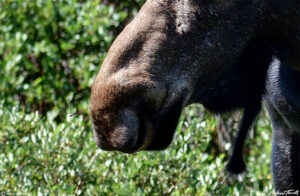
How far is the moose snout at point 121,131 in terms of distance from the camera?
2246 millimetres

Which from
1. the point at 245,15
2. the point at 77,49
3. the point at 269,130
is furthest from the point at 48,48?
the point at 245,15

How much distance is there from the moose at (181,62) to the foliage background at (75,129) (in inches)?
13.4

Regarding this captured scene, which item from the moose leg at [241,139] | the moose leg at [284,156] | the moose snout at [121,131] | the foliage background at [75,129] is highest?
the moose snout at [121,131]

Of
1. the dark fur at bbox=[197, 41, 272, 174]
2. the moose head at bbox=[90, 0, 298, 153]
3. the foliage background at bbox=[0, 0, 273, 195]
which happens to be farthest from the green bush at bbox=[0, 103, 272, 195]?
the moose head at bbox=[90, 0, 298, 153]

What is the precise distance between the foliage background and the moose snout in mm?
757

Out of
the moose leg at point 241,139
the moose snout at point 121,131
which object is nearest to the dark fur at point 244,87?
the moose leg at point 241,139

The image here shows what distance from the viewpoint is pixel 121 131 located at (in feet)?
7.37

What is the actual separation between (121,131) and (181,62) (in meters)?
0.34

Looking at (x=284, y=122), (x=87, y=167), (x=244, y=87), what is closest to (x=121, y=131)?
(x=244, y=87)

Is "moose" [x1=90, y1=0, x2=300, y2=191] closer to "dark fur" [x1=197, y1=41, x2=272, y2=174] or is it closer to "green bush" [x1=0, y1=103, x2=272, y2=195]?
"dark fur" [x1=197, y1=41, x2=272, y2=174]

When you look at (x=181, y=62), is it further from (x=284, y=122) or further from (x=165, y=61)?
(x=284, y=122)

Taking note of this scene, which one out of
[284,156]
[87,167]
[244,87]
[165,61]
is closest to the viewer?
[165,61]

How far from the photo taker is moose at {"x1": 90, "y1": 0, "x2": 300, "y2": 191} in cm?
227

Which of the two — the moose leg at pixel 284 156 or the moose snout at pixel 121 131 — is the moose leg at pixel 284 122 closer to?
the moose leg at pixel 284 156
